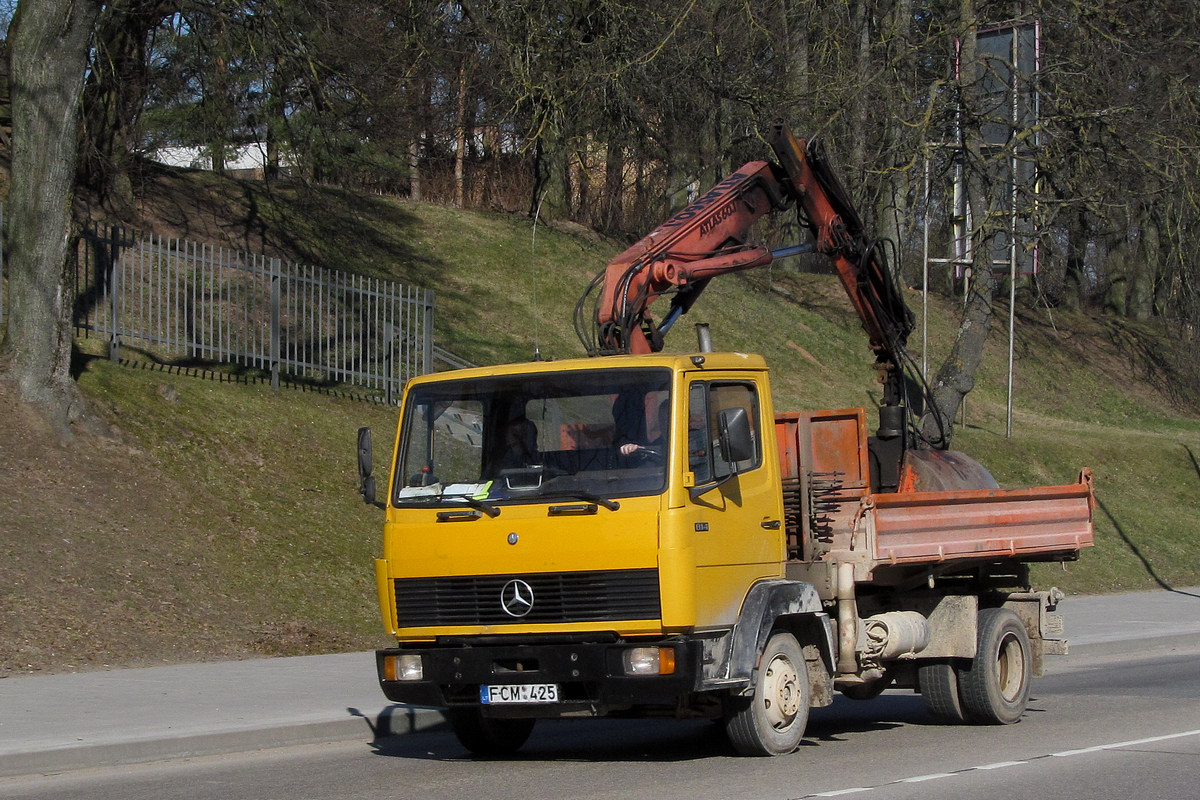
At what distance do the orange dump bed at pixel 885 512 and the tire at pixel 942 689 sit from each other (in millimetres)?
903

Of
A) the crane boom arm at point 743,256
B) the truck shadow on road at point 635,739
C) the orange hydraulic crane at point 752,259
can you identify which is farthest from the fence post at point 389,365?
the truck shadow on road at point 635,739

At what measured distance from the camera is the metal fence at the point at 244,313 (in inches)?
681

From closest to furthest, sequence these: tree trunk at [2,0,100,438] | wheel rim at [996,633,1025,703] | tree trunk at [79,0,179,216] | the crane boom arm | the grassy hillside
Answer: the crane boom arm, wheel rim at [996,633,1025,703], the grassy hillside, tree trunk at [2,0,100,438], tree trunk at [79,0,179,216]

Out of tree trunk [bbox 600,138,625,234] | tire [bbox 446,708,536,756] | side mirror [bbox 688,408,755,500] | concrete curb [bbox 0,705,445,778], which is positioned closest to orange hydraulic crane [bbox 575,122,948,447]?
side mirror [bbox 688,408,755,500]

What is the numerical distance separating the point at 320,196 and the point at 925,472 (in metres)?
20.5

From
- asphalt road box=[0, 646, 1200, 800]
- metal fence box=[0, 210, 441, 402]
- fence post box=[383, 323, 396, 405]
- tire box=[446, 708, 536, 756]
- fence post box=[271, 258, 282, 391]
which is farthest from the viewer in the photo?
fence post box=[383, 323, 396, 405]

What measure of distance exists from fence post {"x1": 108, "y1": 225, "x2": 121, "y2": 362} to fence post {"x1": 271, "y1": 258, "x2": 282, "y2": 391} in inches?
82.6

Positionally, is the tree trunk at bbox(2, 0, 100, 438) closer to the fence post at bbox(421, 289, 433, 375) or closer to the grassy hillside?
the grassy hillside

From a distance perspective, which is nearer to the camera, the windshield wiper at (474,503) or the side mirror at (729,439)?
the side mirror at (729,439)

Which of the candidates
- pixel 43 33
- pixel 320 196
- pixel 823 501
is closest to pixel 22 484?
pixel 43 33

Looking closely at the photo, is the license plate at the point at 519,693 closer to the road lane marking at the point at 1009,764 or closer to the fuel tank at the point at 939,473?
the road lane marking at the point at 1009,764

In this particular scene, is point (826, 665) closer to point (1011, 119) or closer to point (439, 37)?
point (439, 37)

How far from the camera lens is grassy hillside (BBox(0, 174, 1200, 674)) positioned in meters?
13.3

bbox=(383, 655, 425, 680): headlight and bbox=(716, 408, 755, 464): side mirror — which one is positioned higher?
bbox=(716, 408, 755, 464): side mirror
